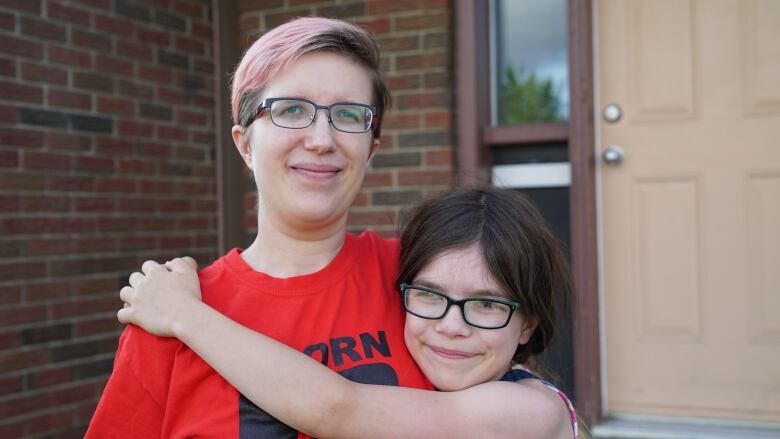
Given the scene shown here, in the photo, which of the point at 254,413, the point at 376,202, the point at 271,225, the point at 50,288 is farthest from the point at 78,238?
the point at 254,413

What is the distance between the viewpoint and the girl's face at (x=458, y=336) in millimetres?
1566

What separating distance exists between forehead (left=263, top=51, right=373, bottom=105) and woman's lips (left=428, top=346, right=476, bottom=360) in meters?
0.54

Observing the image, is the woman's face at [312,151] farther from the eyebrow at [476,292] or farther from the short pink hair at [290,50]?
the eyebrow at [476,292]

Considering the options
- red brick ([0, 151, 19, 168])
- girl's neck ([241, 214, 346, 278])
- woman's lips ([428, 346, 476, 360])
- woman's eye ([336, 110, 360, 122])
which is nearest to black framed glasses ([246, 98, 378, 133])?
woman's eye ([336, 110, 360, 122])

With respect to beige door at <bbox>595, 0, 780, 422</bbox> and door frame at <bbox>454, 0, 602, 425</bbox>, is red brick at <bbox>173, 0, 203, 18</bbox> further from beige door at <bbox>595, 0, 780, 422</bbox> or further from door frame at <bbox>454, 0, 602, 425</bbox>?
beige door at <bbox>595, 0, 780, 422</bbox>

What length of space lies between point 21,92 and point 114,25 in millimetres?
633

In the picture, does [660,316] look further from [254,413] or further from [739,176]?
[254,413]

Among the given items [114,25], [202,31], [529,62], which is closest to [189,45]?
[202,31]

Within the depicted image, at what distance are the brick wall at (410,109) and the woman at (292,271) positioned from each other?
199 centimetres

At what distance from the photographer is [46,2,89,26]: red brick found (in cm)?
342

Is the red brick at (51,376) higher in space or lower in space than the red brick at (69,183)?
lower

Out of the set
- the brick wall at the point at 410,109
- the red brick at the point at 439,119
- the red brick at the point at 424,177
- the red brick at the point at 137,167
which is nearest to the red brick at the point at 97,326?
the red brick at the point at 137,167

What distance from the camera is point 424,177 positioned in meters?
3.73

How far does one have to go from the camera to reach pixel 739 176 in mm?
3389
